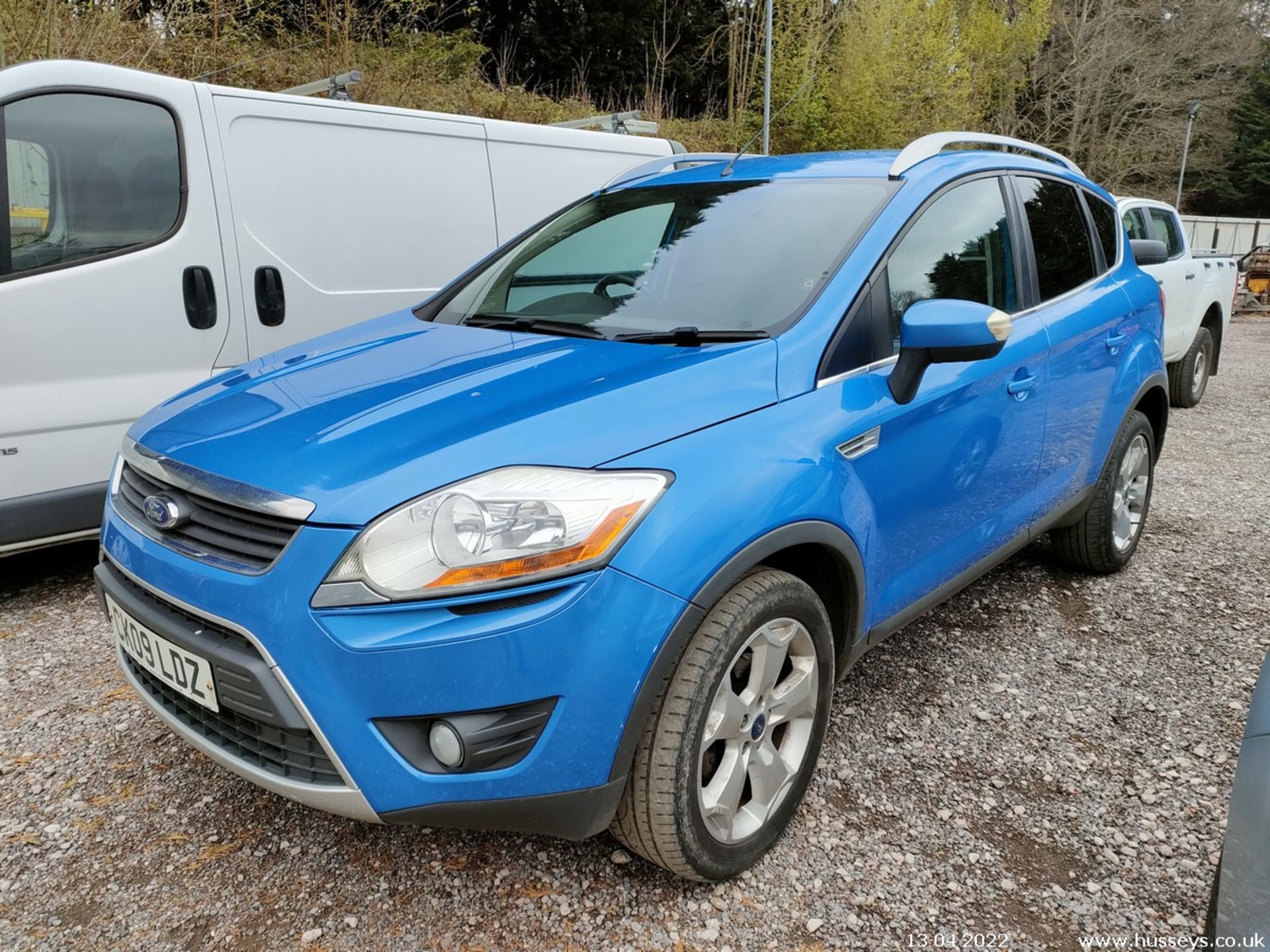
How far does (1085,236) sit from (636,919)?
2.89 m

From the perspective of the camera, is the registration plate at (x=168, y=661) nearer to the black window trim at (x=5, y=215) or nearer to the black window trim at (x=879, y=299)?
the black window trim at (x=879, y=299)

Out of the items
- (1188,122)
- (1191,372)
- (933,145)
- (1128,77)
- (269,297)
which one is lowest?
(1191,372)

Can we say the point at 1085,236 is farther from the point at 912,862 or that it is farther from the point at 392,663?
the point at 392,663

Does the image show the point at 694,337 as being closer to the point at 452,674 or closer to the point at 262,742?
the point at 452,674

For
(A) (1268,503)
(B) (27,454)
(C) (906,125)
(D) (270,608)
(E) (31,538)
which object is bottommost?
(A) (1268,503)

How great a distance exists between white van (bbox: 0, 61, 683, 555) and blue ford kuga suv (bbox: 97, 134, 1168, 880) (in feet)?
4.08

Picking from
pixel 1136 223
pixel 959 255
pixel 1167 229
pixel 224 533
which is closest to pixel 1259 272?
pixel 1167 229

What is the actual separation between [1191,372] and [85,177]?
849 cm

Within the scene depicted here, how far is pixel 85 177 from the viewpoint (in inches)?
132

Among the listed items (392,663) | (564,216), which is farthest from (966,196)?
(392,663)

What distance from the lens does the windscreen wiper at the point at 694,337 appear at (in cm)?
215

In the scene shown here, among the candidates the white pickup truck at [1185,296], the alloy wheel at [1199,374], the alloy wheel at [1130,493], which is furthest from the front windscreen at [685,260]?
the alloy wheel at [1199,374]

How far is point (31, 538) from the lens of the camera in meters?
3.26

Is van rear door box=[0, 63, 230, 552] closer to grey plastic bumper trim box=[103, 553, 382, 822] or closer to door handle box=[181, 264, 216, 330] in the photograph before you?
door handle box=[181, 264, 216, 330]
